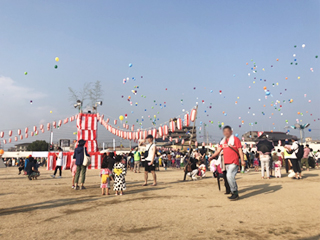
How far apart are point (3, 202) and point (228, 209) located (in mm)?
5361

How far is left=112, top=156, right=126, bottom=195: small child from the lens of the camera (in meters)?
7.32

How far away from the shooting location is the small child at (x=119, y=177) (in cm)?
732

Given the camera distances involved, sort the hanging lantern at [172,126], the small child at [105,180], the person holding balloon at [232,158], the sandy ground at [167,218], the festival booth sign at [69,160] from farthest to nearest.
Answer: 1. the hanging lantern at [172,126]
2. the festival booth sign at [69,160]
3. the small child at [105,180]
4. the person holding balloon at [232,158]
5. the sandy ground at [167,218]

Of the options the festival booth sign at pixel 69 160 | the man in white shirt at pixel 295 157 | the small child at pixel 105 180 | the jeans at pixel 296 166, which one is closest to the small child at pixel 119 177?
the small child at pixel 105 180

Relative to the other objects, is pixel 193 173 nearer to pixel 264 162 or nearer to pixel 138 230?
pixel 264 162

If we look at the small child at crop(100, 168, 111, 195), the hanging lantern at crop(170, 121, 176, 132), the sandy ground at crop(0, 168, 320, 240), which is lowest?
the sandy ground at crop(0, 168, 320, 240)

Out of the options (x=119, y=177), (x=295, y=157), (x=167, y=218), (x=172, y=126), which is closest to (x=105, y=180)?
(x=119, y=177)

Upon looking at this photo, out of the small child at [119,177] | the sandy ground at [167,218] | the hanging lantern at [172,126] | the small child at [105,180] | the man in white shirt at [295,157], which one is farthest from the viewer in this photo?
the hanging lantern at [172,126]

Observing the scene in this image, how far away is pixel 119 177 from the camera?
293 inches

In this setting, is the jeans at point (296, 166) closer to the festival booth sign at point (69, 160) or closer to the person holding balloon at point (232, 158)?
the person holding balloon at point (232, 158)

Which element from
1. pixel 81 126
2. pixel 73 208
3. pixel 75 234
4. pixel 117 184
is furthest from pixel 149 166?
pixel 81 126

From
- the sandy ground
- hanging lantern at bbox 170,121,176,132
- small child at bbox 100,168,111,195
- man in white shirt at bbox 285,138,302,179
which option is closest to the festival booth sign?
hanging lantern at bbox 170,121,176,132

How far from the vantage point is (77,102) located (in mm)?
25594

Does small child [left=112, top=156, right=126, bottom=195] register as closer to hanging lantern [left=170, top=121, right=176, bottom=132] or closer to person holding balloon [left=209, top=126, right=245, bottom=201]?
person holding balloon [left=209, top=126, right=245, bottom=201]
